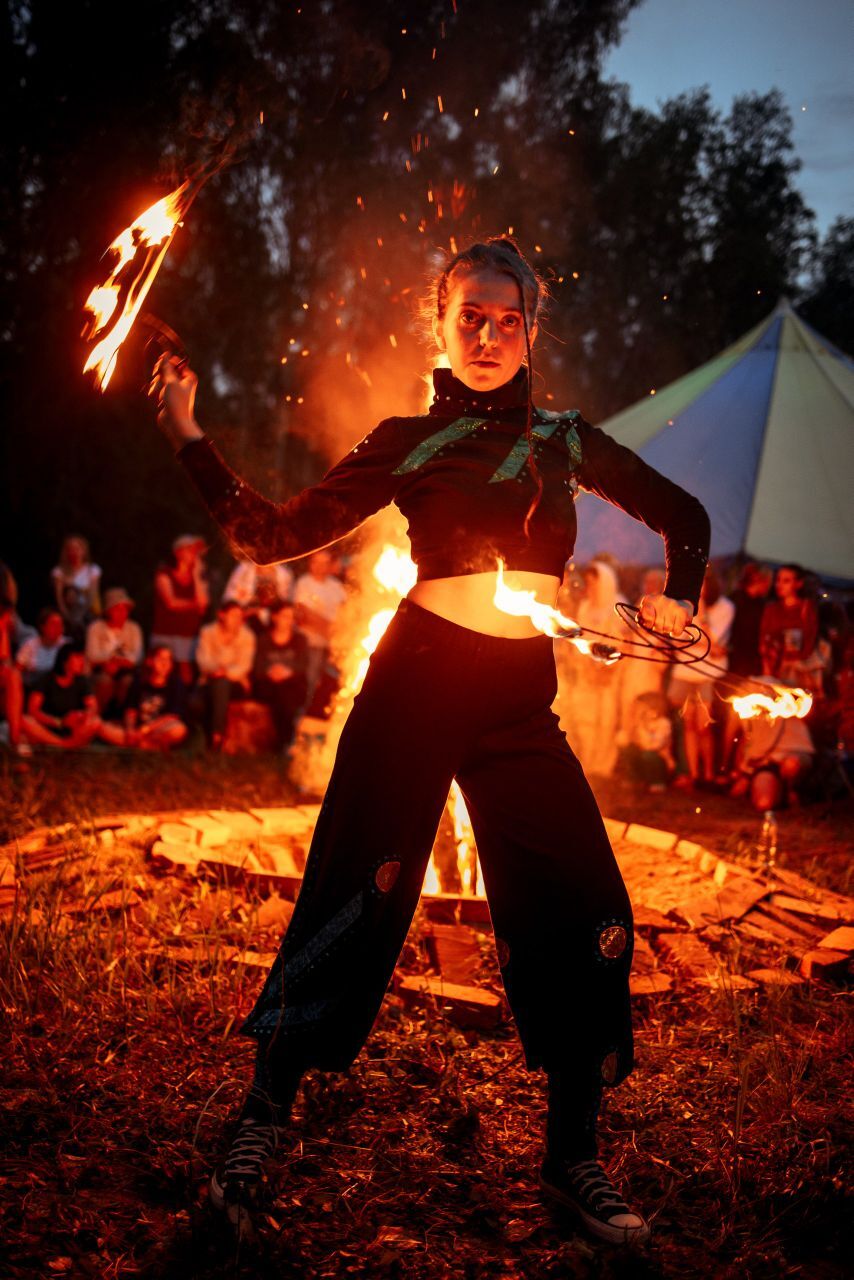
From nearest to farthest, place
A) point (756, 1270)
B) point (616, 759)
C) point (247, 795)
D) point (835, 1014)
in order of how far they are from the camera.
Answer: point (756, 1270) < point (835, 1014) < point (247, 795) < point (616, 759)

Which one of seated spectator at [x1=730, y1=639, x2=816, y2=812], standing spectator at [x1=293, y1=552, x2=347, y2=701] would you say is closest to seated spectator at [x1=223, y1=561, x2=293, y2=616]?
standing spectator at [x1=293, y1=552, x2=347, y2=701]

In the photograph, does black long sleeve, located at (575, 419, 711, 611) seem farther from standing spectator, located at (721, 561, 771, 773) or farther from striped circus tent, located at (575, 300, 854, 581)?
striped circus tent, located at (575, 300, 854, 581)

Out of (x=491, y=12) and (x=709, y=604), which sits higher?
(x=491, y=12)

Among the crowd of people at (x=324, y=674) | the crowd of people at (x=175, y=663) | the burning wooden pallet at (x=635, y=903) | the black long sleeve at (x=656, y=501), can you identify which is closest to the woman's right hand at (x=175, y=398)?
the black long sleeve at (x=656, y=501)

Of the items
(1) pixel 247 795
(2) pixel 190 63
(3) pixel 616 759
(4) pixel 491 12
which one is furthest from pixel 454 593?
(4) pixel 491 12

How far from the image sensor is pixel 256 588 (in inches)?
378

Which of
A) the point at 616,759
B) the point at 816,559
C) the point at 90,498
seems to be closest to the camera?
the point at 616,759

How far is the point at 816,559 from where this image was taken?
1051 cm

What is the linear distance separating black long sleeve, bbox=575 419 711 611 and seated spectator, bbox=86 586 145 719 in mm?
7042

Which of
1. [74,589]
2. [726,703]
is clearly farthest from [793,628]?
[74,589]

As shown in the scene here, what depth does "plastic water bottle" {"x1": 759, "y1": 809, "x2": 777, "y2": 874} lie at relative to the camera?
17.1ft

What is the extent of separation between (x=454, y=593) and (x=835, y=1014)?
216 centimetres

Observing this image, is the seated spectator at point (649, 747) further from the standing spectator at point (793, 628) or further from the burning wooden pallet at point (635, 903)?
the burning wooden pallet at point (635, 903)

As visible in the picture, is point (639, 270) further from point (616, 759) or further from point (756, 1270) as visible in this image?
point (756, 1270)
